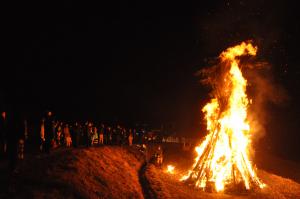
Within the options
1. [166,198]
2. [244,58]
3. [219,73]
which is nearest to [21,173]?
[166,198]

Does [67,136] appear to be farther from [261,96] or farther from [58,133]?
[261,96]

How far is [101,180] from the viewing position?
12.5 metres

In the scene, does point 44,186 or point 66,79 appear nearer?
point 44,186

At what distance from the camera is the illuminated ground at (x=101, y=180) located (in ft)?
32.3

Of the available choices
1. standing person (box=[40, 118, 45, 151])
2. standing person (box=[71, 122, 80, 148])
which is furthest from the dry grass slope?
standing person (box=[71, 122, 80, 148])

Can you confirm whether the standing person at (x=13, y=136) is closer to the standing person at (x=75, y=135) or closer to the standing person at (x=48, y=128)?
the standing person at (x=48, y=128)

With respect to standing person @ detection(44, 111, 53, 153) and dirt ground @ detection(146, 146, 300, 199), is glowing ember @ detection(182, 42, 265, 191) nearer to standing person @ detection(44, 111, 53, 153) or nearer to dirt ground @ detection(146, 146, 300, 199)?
dirt ground @ detection(146, 146, 300, 199)

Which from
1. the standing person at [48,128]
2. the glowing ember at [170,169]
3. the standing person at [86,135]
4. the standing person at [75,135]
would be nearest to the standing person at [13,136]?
the standing person at [48,128]

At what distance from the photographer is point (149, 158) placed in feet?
69.5

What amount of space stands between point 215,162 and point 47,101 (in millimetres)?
20205

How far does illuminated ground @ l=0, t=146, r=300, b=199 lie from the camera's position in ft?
32.3

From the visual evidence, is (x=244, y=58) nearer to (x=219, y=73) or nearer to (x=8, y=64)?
(x=219, y=73)

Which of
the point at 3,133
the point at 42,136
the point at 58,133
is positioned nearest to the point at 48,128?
the point at 42,136

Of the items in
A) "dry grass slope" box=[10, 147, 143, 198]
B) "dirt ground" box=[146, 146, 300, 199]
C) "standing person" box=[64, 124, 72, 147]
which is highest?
"standing person" box=[64, 124, 72, 147]
